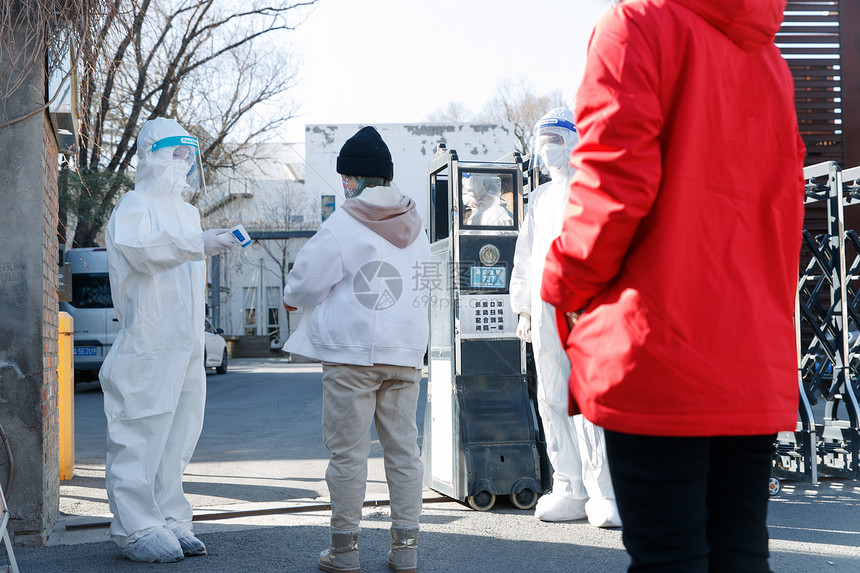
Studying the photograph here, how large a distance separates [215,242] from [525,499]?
8.58 ft

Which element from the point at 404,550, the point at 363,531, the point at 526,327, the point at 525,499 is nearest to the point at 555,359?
the point at 526,327

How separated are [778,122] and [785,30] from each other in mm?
15752

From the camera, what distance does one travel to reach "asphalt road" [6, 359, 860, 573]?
398 centimetres

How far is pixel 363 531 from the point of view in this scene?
4.67 metres

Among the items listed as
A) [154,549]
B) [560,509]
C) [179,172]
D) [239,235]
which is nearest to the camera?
[154,549]

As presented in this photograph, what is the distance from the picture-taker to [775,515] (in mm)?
5051

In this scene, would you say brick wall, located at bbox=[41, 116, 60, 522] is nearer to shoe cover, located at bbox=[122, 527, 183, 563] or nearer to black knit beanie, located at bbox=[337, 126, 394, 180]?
shoe cover, located at bbox=[122, 527, 183, 563]

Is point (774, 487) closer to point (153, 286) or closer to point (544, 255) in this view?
point (544, 255)

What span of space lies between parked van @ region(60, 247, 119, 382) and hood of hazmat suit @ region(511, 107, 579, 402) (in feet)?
41.4

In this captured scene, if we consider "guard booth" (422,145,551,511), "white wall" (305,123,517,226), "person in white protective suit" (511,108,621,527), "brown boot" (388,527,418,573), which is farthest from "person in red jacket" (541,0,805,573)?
"white wall" (305,123,517,226)

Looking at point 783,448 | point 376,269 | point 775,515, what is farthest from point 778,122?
point 783,448

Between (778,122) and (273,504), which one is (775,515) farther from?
(778,122)

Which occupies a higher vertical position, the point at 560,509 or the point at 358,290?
the point at 358,290

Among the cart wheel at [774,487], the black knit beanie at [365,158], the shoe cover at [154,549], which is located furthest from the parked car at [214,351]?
the black knit beanie at [365,158]
